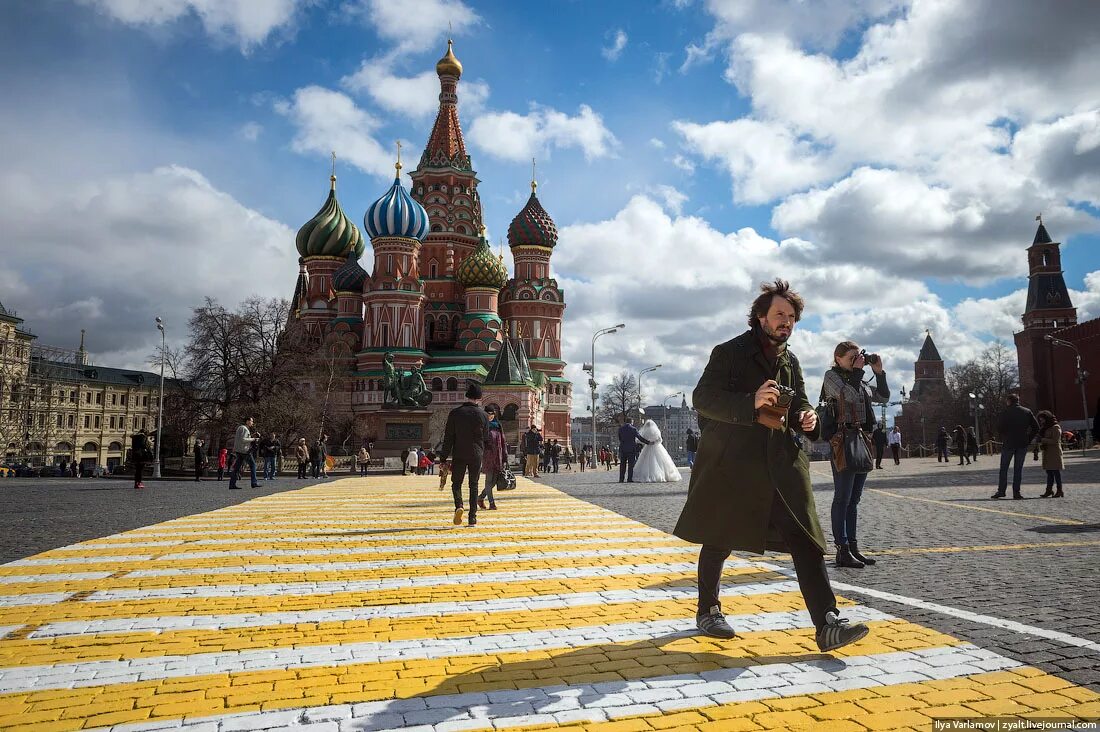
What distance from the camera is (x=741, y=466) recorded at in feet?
13.4

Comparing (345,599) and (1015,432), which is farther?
(1015,432)

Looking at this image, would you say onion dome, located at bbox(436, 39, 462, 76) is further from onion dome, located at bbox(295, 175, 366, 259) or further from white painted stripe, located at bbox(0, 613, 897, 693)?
white painted stripe, located at bbox(0, 613, 897, 693)

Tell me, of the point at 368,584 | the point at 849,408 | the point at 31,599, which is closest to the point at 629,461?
the point at 849,408

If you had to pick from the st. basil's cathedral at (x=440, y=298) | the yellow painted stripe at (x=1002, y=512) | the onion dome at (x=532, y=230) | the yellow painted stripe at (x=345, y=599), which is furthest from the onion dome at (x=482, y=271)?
the yellow painted stripe at (x=345, y=599)

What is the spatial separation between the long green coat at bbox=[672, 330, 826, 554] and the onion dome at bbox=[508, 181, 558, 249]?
64.0 metres

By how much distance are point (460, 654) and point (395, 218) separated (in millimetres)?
58628

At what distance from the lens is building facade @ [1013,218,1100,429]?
6128 centimetres

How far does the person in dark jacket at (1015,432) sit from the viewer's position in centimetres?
1266

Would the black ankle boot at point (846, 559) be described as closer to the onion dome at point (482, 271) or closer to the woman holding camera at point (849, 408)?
the woman holding camera at point (849, 408)

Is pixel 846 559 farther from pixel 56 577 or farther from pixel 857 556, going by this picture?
pixel 56 577

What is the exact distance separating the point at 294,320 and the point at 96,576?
61.0m

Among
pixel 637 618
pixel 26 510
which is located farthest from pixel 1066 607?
pixel 26 510

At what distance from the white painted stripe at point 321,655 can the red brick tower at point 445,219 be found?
6102 centimetres

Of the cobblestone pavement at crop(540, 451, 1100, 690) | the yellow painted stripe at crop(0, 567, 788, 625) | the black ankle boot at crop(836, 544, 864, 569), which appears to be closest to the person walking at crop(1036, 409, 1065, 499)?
the cobblestone pavement at crop(540, 451, 1100, 690)
